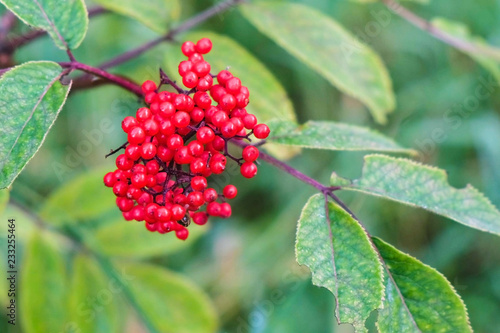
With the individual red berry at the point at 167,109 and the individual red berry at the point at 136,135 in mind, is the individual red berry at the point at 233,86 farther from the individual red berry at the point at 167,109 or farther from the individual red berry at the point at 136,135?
the individual red berry at the point at 136,135

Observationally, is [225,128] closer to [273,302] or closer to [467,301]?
[273,302]

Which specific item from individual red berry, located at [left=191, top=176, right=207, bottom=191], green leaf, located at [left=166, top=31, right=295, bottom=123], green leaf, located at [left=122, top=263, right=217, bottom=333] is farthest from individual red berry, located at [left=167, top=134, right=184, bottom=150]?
green leaf, located at [left=122, top=263, right=217, bottom=333]

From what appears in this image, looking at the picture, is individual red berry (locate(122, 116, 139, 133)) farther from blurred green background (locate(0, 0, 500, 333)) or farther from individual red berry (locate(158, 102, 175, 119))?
blurred green background (locate(0, 0, 500, 333))

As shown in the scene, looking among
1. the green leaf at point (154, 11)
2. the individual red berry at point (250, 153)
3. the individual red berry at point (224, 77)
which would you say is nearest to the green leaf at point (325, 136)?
the individual red berry at point (250, 153)

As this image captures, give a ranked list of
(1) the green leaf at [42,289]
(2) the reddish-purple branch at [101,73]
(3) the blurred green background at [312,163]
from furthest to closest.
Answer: (3) the blurred green background at [312,163], (1) the green leaf at [42,289], (2) the reddish-purple branch at [101,73]

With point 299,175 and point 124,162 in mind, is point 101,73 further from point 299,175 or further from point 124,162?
point 299,175

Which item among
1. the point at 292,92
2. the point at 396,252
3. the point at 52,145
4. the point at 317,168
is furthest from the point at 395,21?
the point at 396,252
